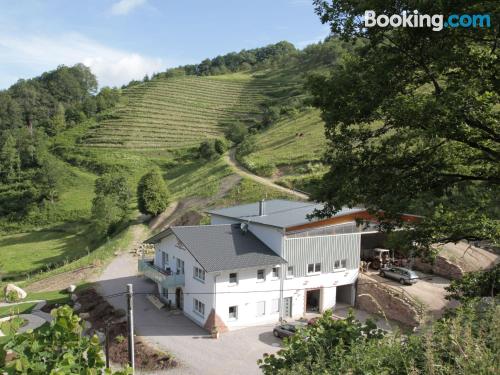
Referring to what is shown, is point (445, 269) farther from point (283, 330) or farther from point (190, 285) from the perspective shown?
point (190, 285)

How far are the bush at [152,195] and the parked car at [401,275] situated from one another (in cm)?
2635

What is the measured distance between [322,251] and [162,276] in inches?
393

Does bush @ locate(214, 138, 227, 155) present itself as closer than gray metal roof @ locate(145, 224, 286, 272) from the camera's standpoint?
No

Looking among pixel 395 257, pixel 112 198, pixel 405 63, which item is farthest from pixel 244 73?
pixel 405 63

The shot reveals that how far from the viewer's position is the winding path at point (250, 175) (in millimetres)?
43219

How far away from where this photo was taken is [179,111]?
9706cm

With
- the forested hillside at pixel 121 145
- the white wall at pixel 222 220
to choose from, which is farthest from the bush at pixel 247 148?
the white wall at pixel 222 220

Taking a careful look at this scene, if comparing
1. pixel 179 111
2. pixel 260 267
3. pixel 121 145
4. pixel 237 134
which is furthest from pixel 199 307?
pixel 179 111

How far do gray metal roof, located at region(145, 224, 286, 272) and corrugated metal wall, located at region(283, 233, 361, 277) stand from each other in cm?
107

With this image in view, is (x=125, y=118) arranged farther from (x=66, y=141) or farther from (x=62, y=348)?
(x=62, y=348)

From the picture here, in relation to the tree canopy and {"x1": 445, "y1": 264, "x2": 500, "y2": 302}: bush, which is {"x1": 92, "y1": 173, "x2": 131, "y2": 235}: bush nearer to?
the tree canopy

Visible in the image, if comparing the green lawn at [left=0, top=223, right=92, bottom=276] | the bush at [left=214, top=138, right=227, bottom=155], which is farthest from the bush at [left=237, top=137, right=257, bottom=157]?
the green lawn at [left=0, top=223, right=92, bottom=276]

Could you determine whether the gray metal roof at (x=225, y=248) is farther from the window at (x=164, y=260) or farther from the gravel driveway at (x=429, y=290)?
the gravel driveway at (x=429, y=290)

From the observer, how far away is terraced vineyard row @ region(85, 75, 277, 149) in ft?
275
